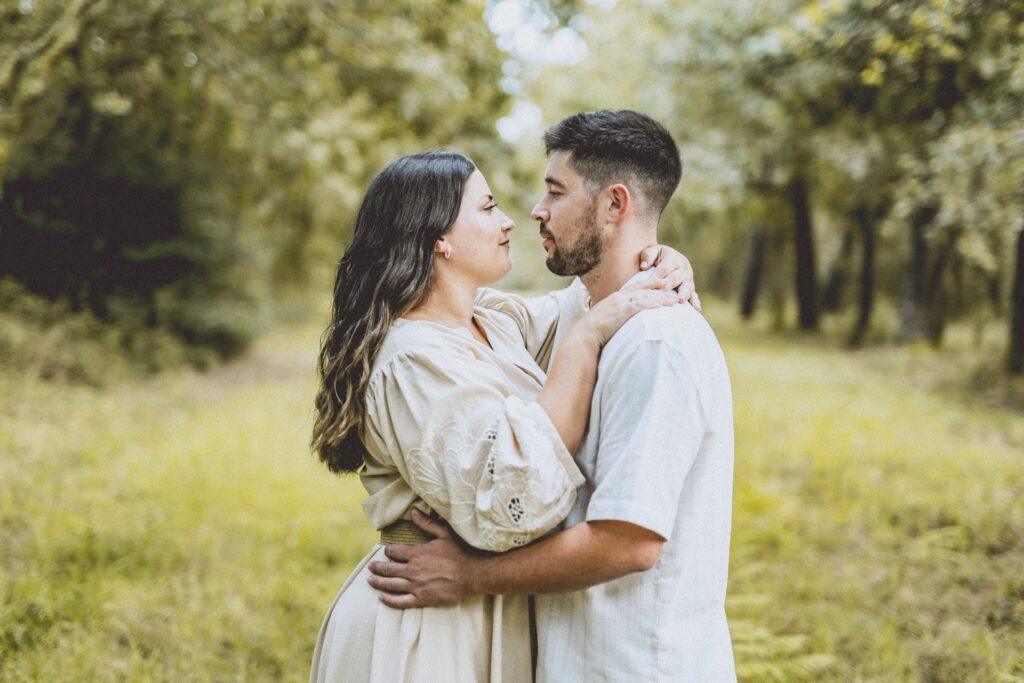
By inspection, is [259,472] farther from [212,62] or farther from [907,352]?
[907,352]

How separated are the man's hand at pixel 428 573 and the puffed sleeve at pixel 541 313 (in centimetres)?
92

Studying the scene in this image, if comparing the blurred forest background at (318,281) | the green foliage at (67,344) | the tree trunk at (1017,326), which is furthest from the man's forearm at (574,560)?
the tree trunk at (1017,326)

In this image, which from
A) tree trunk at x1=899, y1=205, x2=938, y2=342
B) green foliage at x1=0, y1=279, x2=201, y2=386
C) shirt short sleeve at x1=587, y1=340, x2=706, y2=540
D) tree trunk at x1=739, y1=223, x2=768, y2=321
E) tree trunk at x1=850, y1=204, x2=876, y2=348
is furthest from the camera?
tree trunk at x1=739, y1=223, x2=768, y2=321

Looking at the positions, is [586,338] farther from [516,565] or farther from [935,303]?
[935,303]

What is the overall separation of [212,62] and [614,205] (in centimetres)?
533

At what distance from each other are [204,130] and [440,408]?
360 inches

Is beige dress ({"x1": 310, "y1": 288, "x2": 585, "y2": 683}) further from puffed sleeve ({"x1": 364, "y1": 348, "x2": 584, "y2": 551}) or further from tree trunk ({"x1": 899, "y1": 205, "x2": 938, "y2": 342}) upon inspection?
tree trunk ({"x1": 899, "y1": 205, "x2": 938, "y2": 342})

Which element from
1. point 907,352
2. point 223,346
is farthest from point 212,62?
point 907,352

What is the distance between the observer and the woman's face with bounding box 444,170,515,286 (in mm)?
2238

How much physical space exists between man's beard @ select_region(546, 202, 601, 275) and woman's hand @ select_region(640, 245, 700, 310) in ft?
0.48

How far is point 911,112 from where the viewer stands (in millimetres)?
9516

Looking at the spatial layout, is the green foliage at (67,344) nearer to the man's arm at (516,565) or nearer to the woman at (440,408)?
the woman at (440,408)

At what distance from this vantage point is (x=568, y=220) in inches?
90.3

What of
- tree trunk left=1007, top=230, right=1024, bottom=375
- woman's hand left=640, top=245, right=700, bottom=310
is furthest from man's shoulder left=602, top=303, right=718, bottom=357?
tree trunk left=1007, top=230, right=1024, bottom=375
